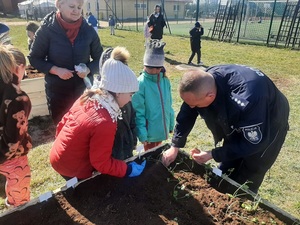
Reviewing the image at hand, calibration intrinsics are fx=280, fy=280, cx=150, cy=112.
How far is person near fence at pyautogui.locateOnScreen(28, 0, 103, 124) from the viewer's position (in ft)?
9.11

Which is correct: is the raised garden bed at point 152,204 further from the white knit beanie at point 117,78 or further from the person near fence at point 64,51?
the person near fence at point 64,51

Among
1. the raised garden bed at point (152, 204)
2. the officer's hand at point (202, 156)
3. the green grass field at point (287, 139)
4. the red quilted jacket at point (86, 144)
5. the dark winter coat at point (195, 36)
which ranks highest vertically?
the red quilted jacket at point (86, 144)

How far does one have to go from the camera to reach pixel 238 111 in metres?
1.85

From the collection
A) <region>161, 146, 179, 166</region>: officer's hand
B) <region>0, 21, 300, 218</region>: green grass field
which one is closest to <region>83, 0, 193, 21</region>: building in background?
<region>0, 21, 300, 218</region>: green grass field

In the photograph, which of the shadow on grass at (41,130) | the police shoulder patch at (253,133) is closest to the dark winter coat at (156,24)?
the shadow on grass at (41,130)

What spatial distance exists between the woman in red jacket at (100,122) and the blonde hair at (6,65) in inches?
19.7

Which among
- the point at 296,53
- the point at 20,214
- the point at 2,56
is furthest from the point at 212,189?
the point at 296,53

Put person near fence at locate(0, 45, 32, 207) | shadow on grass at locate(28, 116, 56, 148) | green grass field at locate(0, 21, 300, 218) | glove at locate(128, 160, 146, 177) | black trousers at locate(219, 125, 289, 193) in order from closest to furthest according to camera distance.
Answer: person near fence at locate(0, 45, 32, 207) < glove at locate(128, 160, 146, 177) < black trousers at locate(219, 125, 289, 193) < green grass field at locate(0, 21, 300, 218) < shadow on grass at locate(28, 116, 56, 148)

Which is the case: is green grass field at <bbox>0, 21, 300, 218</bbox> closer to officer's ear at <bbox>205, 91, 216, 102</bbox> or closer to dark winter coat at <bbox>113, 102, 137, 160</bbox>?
dark winter coat at <bbox>113, 102, 137, 160</bbox>

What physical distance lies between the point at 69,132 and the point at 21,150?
638 millimetres

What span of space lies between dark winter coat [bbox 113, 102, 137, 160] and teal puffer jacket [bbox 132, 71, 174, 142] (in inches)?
12.2

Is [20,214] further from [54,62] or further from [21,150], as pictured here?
[54,62]

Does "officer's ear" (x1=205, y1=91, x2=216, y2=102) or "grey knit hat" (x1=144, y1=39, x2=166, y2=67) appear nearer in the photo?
"officer's ear" (x1=205, y1=91, x2=216, y2=102)

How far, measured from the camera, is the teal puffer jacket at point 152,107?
2.87m
